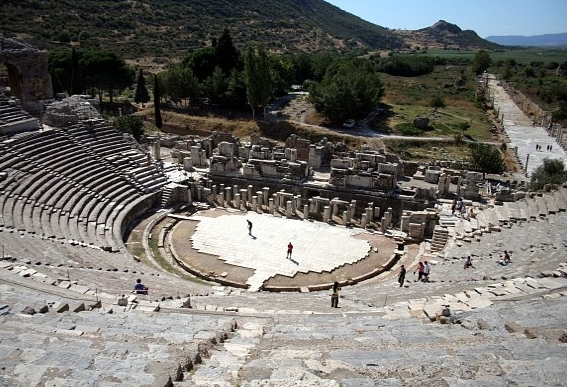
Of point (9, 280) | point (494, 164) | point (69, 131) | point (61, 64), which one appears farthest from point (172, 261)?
point (61, 64)

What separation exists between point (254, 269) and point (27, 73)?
21.7m

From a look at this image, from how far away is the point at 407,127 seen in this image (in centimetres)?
4788

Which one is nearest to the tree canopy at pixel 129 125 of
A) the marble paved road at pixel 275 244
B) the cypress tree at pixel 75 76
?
the cypress tree at pixel 75 76

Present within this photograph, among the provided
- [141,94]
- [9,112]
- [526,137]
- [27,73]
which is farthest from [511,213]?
[141,94]

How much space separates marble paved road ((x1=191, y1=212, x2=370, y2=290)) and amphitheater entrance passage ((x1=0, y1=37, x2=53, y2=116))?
14.8m

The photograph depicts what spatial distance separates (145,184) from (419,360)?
22.6m

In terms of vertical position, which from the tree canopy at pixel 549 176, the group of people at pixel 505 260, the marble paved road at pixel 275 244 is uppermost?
the tree canopy at pixel 549 176

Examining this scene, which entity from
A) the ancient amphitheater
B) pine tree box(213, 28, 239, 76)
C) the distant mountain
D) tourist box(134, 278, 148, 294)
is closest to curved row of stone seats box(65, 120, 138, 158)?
the ancient amphitheater

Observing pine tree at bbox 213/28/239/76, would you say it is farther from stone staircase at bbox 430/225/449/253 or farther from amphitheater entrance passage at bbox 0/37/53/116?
stone staircase at bbox 430/225/449/253

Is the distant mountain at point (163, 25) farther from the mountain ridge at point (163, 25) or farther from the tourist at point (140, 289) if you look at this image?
the tourist at point (140, 289)

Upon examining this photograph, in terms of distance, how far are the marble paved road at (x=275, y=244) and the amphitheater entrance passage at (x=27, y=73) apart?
1484 centimetres

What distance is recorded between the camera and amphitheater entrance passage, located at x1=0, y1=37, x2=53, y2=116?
101ft

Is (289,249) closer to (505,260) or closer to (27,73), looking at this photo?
(505,260)

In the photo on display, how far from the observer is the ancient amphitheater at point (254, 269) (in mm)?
7891
